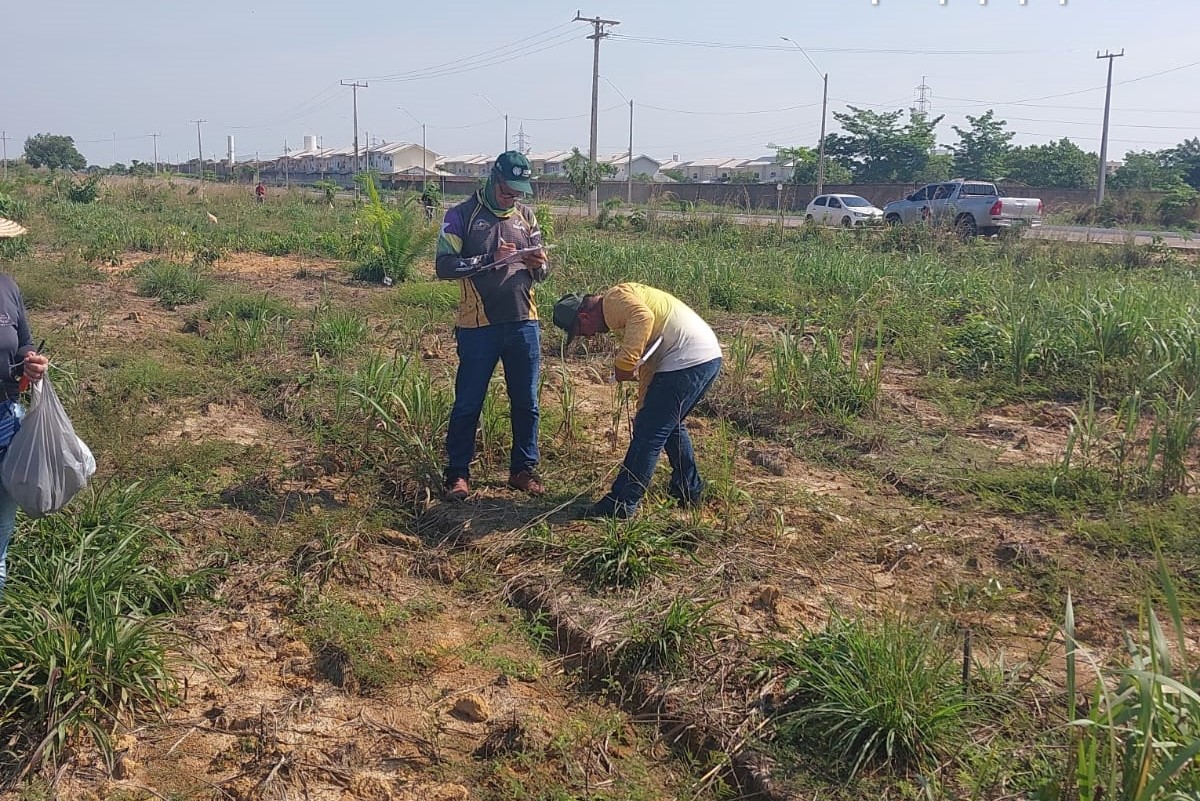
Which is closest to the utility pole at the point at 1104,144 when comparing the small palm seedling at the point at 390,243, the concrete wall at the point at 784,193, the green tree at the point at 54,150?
the concrete wall at the point at 784,193

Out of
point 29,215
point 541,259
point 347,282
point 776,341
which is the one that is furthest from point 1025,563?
point 29,215

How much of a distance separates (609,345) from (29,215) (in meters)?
15.9

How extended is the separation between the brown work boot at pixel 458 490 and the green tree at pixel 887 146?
46214 mm

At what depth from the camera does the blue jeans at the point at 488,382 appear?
468 centimetres

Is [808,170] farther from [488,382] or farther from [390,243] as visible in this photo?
[488,382]

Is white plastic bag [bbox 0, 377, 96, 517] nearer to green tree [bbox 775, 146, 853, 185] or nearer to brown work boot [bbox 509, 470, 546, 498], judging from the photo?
brown work boot [bbox 509, 470, 546, 498]

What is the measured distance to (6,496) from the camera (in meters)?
2.91

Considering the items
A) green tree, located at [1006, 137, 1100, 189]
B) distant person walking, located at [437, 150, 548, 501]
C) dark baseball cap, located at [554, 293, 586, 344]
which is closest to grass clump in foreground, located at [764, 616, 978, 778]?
dark baseball cap, located at [554, 293, 586, 344]

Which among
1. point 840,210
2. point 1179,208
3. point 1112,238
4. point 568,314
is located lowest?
point 568,314

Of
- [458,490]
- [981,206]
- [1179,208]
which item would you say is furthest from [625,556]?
[1179,208]

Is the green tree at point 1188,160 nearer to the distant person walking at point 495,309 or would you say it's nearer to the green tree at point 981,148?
the green tree at point 981,148

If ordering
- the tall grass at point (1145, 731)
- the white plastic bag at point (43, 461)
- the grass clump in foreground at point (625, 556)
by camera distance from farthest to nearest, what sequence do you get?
the grass clump in foreground at point (625, 556) → the white plastic bag at point (43, 461) → the tall grass at point (1145, 731)

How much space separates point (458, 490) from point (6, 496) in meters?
2.12

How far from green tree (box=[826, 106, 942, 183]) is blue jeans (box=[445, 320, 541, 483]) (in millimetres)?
45965
